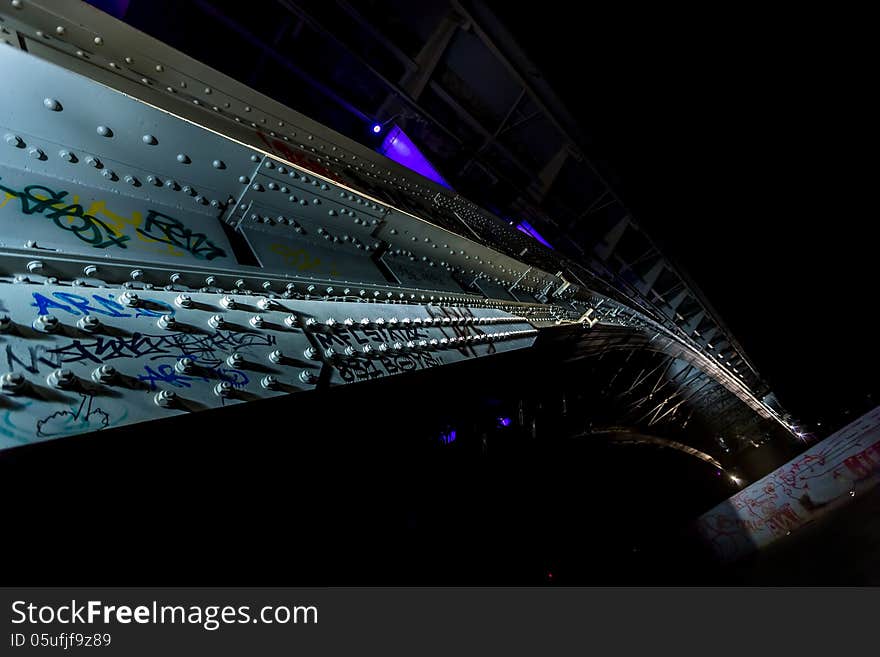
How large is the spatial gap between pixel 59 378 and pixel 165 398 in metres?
0.35

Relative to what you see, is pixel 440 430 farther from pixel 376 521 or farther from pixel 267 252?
pixel 267 252

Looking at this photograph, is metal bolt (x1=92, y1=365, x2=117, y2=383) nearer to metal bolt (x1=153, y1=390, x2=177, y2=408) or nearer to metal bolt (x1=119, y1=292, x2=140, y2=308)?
metal bolt (x1=153, y1=390, x2=177, y2=408)

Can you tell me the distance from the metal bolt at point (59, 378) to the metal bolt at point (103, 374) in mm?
84

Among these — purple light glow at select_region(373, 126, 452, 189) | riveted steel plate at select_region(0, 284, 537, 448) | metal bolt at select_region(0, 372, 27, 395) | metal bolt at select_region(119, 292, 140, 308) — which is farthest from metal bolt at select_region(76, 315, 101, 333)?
purple light glow at select_region(373, 126, 452, 189)

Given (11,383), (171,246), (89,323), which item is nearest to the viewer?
(11,383)

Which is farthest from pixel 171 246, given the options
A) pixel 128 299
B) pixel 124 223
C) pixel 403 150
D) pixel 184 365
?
pixel 403 150

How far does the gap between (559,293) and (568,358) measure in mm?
1737

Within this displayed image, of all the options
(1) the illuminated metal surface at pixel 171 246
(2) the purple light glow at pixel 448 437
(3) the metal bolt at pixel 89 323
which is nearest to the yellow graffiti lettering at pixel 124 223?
(1) the illuminated metal surface at pixel 171 246

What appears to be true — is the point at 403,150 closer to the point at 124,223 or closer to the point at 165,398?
the point at 124,223

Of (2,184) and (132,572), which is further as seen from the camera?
(2,184)

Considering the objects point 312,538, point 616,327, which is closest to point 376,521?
point 312,538

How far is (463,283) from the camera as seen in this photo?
5910mm

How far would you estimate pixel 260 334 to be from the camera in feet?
7.25

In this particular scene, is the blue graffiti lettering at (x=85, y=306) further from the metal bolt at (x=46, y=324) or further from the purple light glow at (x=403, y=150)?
the purple light glow at (x=403, y=150)
